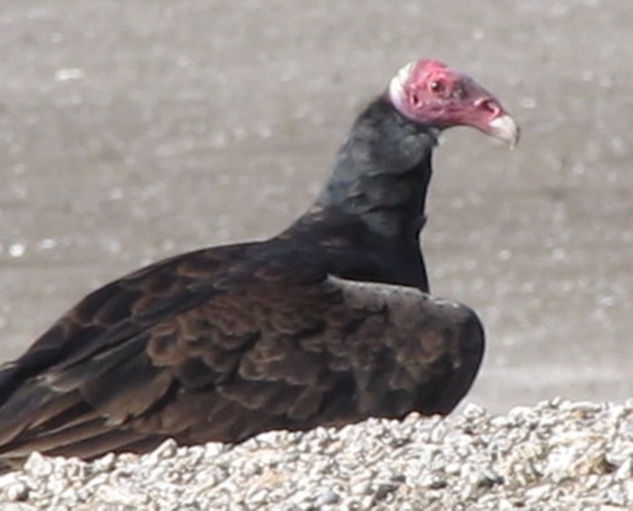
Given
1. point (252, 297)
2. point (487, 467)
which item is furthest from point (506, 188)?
point (487, 467)

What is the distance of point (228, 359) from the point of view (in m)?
7.46

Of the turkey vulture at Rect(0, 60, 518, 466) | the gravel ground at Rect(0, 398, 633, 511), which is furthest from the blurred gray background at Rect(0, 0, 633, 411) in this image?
the gravel ground at Rect(0, 398, 633, 511)

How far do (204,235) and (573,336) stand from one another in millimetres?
2394

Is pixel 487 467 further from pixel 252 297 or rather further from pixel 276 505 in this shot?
pixel 252 297

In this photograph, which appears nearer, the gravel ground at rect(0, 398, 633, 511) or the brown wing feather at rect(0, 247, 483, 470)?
the gravel ground at rect(0, 398, 633, 511)

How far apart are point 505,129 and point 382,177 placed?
44cm

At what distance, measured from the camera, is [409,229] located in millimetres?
8688

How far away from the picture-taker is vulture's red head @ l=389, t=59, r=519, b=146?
346 inches

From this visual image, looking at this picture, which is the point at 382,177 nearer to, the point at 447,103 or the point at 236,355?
the point at 447,103

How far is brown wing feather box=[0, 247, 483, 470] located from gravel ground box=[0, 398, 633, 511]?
0.81 m

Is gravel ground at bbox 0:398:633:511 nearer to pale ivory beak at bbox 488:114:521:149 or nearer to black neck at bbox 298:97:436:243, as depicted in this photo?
black neck at bbox 298:97:436:243

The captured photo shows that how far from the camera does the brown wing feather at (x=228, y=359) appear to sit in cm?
725

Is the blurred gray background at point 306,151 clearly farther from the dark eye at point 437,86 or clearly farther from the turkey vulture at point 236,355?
the turkey vulture at point 236,355

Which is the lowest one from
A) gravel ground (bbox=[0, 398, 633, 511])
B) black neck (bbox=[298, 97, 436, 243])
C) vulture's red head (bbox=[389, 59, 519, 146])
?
gravel ground (bbox=[0, 398, 633, 511])
